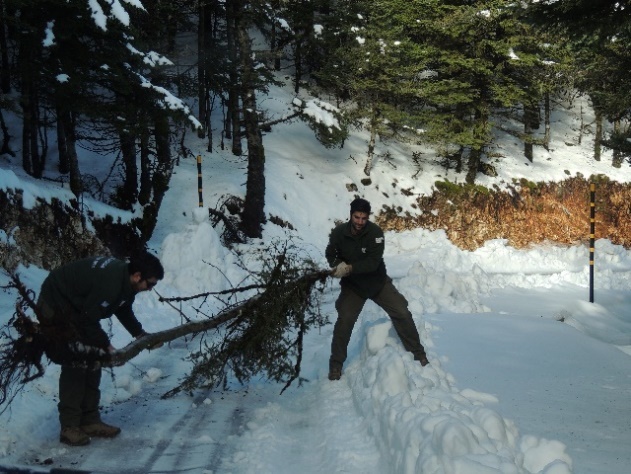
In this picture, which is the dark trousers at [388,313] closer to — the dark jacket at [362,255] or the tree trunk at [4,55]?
the dark jacket at [362,255]

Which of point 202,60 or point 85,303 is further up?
point 202,60

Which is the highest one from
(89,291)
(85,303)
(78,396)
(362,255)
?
(362,255)

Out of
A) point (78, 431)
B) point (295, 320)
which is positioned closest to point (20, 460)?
point (78, 431)

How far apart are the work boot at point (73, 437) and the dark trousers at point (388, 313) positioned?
2766mm

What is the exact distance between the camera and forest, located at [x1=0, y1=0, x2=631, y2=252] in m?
10.1

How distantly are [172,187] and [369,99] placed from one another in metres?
10.4

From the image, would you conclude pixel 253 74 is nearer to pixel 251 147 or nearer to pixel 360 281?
pixel 251 147

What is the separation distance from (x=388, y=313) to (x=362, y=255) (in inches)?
28.7

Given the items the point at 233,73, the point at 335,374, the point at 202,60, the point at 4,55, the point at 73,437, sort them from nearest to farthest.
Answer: the point at 73,437 → the point at 335,374 → the point at 4,55 → the point at 233,73 → the point at 202,60

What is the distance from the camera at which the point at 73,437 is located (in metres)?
4.95

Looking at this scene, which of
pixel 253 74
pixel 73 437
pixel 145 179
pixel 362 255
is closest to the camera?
pixel 73 437

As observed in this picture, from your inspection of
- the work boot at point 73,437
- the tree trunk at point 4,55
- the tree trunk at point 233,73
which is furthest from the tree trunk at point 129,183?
the work boot at point 73,437

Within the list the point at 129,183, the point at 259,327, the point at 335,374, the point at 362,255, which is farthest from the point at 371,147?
the point at 259,327

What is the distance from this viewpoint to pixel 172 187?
16.7 metres
